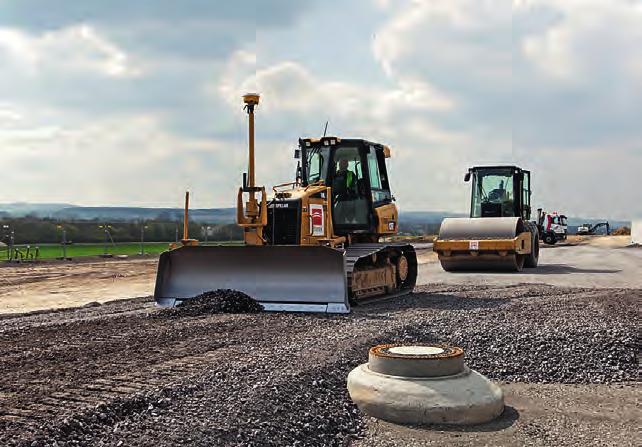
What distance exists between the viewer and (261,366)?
7.43m

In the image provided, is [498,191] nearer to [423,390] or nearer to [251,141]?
[251,141]

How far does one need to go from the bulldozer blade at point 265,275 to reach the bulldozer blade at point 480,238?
31.2ft

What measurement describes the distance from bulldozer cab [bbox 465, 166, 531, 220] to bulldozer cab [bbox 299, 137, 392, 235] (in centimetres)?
1092

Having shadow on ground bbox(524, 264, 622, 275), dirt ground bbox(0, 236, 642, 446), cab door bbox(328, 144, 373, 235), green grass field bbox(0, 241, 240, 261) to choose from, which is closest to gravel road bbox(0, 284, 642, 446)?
dirt ground bbox(0, 236, 642, 446)

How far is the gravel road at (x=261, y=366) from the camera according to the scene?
18.4 feet

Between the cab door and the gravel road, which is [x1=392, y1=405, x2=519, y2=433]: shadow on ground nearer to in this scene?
the gravel road

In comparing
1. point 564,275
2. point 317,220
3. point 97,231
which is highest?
point 317,220

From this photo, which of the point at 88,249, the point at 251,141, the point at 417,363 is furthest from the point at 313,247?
the point at 88,249

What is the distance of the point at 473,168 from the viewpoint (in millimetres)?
25094

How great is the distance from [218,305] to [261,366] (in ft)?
14.6

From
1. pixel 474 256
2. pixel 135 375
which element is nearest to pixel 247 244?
pixel 135 375

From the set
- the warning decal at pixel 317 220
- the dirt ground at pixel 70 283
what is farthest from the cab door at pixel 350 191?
the dirt ground at pixel 70 283

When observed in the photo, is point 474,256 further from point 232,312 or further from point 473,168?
point 232,312

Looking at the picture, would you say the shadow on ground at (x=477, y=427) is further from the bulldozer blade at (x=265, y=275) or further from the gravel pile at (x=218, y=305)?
the gravel pile at (x=218, y=305)
